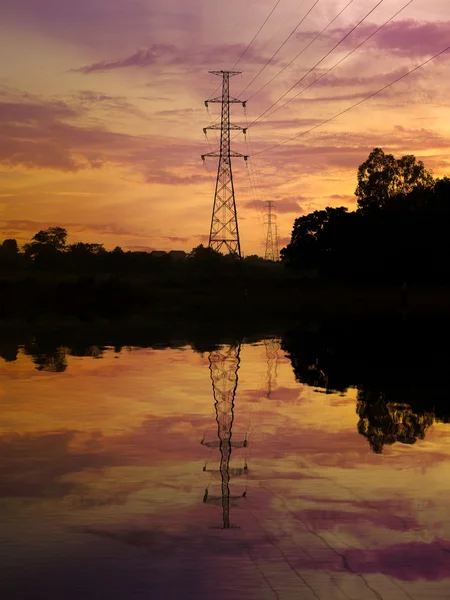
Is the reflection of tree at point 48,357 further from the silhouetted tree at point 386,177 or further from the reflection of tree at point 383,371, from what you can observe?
the silhouetted tree at point 386,177

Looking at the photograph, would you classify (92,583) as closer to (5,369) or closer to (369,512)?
(369,512)

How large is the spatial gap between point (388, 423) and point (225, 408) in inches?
160

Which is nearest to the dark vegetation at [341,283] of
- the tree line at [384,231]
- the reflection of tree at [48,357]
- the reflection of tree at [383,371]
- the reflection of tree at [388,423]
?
the tree line at [384,231]

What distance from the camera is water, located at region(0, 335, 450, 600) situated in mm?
9328

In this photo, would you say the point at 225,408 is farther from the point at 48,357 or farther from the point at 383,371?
the point at 48,357

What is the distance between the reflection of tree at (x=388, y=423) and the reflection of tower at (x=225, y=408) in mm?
2585

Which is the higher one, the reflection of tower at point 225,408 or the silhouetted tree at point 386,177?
the silhouetted tree at point 386,177

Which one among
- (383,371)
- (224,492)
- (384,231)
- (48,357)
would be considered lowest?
(224,492)

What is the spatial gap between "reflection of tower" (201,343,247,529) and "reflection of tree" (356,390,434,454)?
259 centimetres

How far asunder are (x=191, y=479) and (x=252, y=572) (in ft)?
14.8

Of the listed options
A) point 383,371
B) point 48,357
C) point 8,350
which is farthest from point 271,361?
point 8,350

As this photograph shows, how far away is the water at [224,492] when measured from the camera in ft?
30.6

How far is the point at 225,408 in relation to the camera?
2208 centimetres

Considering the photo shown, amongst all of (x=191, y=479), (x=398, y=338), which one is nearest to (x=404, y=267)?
(x=398, y=338)
